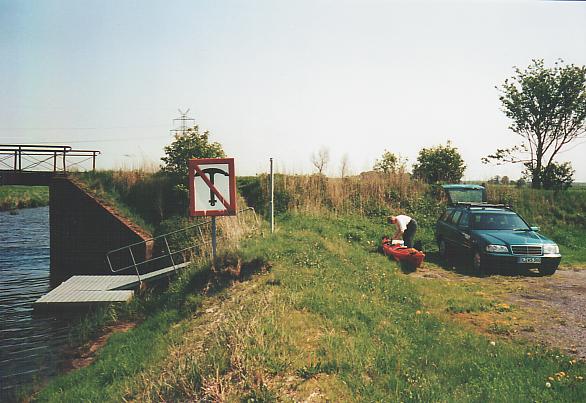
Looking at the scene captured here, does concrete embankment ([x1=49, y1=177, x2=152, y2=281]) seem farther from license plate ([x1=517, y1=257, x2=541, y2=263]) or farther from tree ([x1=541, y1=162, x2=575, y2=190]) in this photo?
tree ([x1=541, y1=162, x2=575, y2=190])

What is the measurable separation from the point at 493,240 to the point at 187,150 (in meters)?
14.9

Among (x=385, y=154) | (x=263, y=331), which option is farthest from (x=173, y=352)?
(x=385, y=154)

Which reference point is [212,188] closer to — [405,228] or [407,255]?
[407,255]

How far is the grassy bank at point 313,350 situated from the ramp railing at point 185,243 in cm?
304

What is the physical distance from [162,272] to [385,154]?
26.3 metres

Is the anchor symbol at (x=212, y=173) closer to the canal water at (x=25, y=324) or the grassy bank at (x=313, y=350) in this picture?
the grassy bank at (x=313, y=350)

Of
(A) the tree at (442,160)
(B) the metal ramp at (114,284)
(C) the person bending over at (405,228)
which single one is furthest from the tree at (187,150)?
(A) the tree at (442,160)

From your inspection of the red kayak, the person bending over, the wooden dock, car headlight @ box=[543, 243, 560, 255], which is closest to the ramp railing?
the wooden dock

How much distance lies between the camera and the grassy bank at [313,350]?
17.4 feet

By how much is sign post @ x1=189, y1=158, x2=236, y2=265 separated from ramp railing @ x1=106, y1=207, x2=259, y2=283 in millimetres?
2945

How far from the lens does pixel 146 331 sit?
9.14 metres

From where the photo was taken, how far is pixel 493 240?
1272 centimetres

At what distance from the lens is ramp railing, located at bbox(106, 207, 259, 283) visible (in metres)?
13.7

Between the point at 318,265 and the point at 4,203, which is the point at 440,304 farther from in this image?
the point at 4,203
